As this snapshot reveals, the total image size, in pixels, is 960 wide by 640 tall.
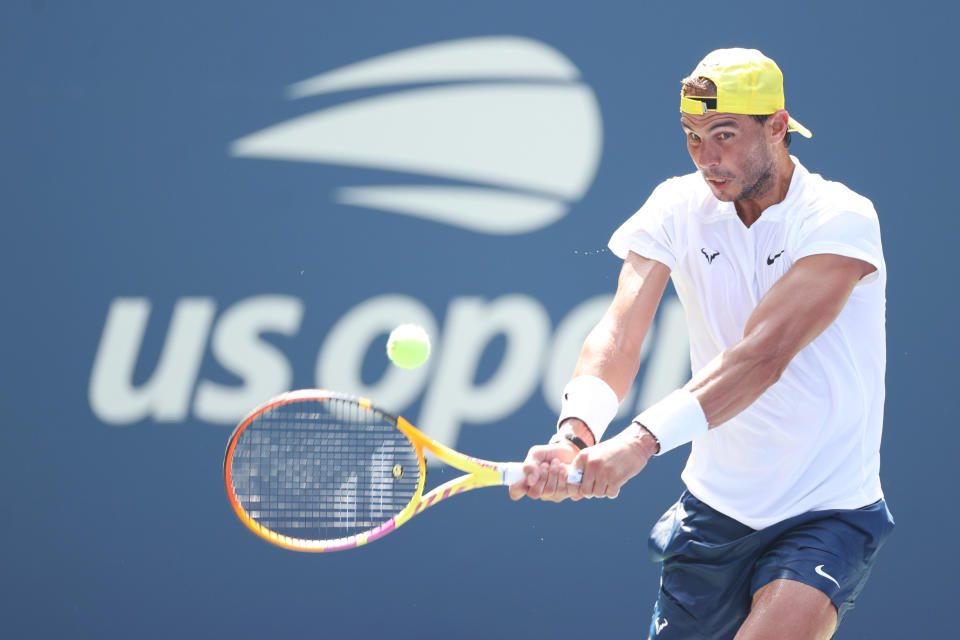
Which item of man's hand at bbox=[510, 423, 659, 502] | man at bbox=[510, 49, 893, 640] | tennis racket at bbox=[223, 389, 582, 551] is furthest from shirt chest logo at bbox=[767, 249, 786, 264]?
tennis racket at bbox=[223, 389, 582, 551]

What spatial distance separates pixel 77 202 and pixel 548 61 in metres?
1.84

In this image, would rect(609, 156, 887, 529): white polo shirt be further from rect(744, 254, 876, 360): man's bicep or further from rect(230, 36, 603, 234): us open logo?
rect(230, 36, 603, 234): us open logo

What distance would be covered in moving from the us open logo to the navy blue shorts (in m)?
1.68

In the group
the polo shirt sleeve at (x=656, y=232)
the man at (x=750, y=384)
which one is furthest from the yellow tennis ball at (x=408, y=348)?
the polo shirt sleeve at (x=656, y=232)

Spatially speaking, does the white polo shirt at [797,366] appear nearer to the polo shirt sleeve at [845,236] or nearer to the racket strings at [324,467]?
the polo shirt sleeve at [845,236]

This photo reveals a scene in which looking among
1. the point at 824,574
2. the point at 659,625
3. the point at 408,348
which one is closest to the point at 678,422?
the point at 824,574

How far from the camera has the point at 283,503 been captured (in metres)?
3.19

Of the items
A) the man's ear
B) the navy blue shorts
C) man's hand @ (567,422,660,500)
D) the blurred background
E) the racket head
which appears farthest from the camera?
the blurred background

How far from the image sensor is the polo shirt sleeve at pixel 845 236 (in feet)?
8.15

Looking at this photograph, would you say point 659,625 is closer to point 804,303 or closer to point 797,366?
point 797,366

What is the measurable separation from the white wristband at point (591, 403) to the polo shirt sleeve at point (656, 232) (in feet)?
1.17

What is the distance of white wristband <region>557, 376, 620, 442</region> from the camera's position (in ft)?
8.83

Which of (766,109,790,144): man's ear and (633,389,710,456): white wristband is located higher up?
(766,109,790,144): man's ear

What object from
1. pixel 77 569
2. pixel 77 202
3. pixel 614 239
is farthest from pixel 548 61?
pixel 77 569
